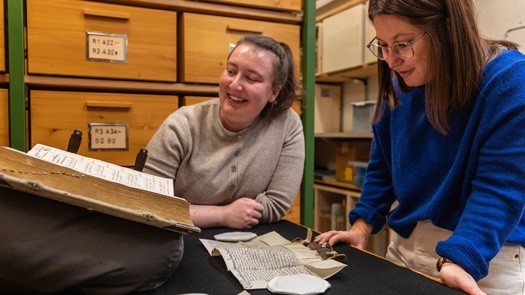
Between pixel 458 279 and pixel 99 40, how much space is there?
1.19 m

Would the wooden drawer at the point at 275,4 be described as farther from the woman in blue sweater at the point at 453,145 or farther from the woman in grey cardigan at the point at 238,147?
the woman in blue sweater at the point at 453,145

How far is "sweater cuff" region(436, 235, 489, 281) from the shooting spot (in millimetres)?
661

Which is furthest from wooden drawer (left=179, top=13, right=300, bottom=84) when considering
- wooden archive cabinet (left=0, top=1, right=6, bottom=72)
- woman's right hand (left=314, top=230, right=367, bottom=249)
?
woman's right hand (left=314, top=230, right=367, bottom=249)

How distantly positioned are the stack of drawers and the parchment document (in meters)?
0.71

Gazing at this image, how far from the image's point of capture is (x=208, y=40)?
1.46m

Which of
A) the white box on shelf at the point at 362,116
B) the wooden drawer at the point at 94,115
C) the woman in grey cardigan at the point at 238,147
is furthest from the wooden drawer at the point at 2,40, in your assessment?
the white box on shelf at the point at 362,116

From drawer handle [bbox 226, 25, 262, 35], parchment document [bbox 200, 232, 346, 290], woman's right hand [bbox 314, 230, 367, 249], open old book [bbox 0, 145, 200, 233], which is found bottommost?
woman's right hand [bbox 314, 230, 367, 249]

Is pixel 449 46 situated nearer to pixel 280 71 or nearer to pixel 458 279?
pixel 458 279

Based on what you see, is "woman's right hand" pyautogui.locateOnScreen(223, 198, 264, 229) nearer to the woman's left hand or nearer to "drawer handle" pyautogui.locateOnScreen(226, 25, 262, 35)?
the woman's left hand

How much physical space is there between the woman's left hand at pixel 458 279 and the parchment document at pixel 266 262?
156mm

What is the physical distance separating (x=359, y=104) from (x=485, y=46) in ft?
6.77

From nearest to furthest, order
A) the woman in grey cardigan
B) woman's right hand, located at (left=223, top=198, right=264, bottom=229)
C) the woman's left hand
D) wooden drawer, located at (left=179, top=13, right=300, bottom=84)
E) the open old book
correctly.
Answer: the open old book → the woman's left hand → woman's right hand, located at (left=223, top=198, right=264, bottom=229) → the woman in grey cardigan → wooden drawer, located at (left=179, top=13, right=300, bottom=84)

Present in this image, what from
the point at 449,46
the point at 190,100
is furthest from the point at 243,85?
the point at 449,46

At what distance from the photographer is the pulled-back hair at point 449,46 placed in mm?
769
